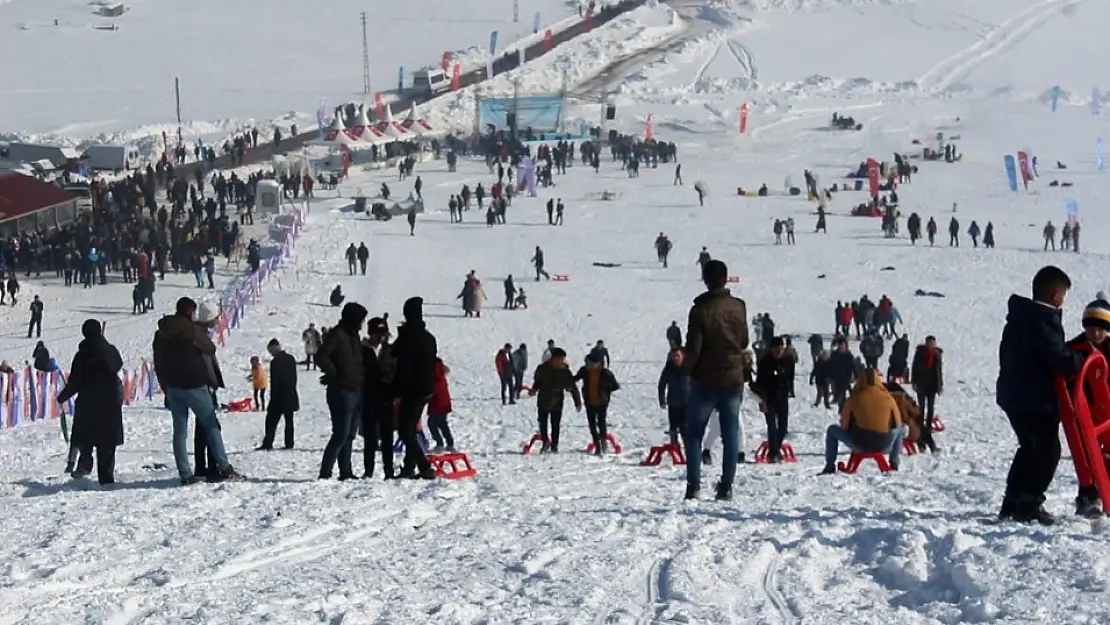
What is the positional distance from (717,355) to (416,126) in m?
49.1

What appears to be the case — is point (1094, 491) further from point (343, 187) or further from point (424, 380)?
point (343, 187)

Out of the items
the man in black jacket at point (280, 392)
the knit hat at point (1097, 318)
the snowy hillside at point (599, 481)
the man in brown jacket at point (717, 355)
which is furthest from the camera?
the man in black jacket at point (280, 392)

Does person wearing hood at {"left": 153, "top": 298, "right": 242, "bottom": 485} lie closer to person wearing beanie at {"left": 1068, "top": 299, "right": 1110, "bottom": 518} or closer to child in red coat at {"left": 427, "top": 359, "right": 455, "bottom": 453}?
child in red coat at {"left": 427, "top": 359, "right": 455, "bottom": 453}

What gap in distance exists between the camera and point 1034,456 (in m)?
6.86

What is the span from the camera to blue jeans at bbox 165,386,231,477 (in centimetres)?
970

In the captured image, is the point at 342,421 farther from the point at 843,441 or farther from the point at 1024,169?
the point at 1024,169

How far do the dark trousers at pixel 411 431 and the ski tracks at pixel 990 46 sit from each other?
226 feet

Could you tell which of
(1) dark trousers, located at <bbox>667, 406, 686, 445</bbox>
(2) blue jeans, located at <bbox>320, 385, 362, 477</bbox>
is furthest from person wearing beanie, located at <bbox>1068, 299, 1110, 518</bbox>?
(1) dark trousers, located at <bbox>667, 406, 686, 445</bbox>

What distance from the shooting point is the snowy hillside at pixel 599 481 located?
5.82 m

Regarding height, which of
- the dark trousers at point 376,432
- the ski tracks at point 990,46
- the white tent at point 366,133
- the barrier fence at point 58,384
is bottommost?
the barrier fence at point 58,384

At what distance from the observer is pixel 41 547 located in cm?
721

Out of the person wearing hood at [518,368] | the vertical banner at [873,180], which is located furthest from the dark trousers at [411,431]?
the vertical banner at [873,180]

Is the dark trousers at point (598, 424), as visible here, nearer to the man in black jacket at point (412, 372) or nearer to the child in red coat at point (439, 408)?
the child in red coat at point (439, 408)

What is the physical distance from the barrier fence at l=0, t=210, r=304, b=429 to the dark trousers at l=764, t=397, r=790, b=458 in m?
4.24
